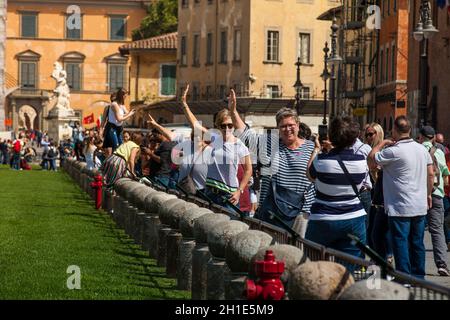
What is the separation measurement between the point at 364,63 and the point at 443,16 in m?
24.3

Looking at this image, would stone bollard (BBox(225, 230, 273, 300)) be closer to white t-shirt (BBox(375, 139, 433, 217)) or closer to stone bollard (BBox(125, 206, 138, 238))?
white t-shirt (BBox(375, 139, 433, 217))

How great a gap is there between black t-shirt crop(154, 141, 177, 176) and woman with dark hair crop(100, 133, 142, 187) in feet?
6.51

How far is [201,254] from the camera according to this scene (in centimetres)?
1329

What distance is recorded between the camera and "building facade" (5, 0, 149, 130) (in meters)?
133

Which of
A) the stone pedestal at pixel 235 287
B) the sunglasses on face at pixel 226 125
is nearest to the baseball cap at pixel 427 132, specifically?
the sunglasses on face at pixel 226 125

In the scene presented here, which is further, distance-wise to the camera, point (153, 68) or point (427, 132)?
point (153, 68)

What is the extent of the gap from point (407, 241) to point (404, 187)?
598mm

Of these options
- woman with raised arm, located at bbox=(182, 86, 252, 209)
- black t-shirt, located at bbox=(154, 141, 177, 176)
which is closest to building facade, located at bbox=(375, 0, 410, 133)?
black t-shirt, located at bbox=(154, 141, 177, 176)

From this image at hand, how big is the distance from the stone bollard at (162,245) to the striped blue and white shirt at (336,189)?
411 centimetres

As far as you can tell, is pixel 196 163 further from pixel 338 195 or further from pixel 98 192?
pixel 98 192

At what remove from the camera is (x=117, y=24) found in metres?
138

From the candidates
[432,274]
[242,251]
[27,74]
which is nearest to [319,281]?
[242,251]

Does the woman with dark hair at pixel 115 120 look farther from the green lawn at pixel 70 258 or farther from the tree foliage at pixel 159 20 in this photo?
the tree foliage at pixel 159 20
